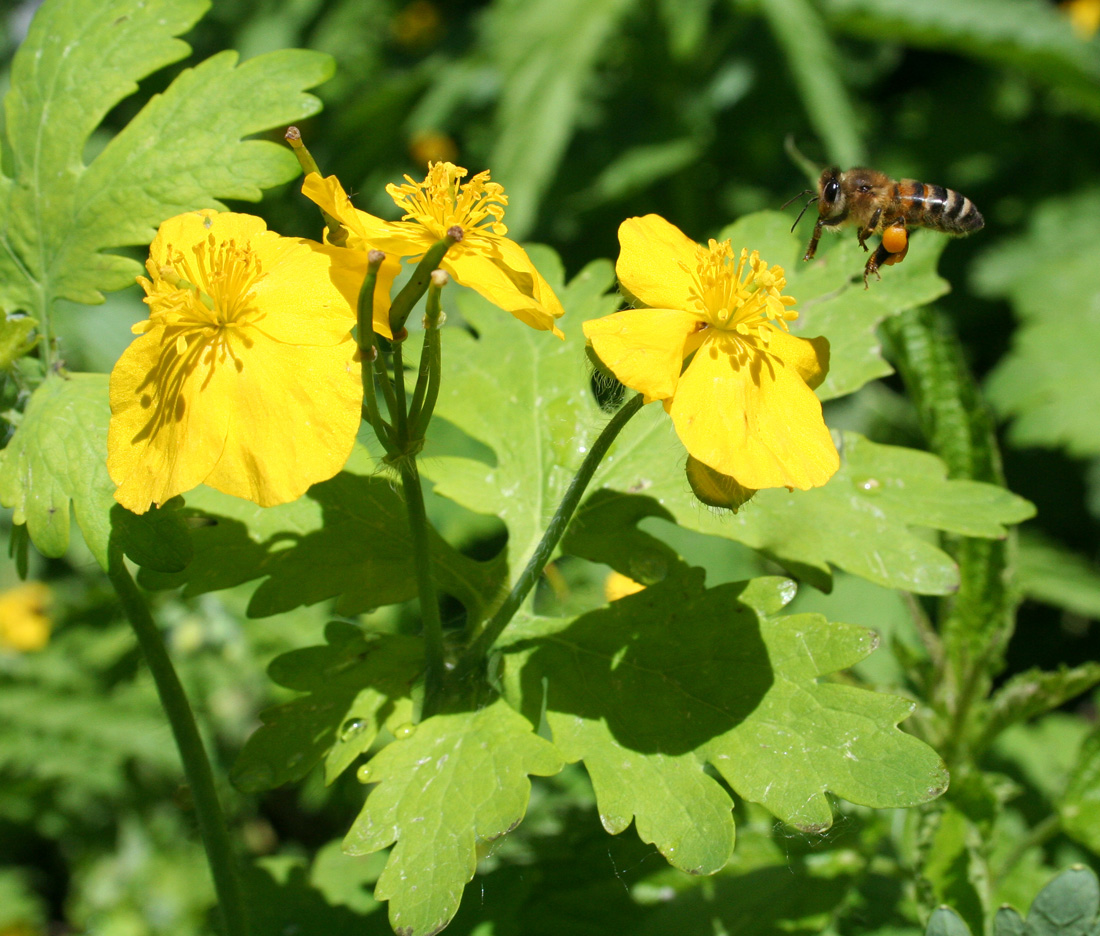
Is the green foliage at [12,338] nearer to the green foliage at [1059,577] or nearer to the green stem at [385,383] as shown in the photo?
the green stem at [385,383]

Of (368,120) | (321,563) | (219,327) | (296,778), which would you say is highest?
(219,327)

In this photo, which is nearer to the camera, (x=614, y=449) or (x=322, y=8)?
(x=614, y=449)

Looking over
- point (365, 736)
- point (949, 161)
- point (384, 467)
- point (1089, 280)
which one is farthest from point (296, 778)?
point (949, 161)

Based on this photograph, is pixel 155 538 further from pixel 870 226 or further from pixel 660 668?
pixel 870 226

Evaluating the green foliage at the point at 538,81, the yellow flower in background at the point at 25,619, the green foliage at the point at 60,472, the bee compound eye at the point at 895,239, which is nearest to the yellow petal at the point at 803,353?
the bee compound eye at the point at 895,239

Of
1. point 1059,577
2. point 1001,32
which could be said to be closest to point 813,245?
point 1059,577

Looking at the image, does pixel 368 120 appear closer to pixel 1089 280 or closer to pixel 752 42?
pixel 752 42

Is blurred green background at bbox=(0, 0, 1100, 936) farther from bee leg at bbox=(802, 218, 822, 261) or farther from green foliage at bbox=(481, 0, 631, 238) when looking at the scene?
bee leg at bbox=(802, 218, 822, 261)
